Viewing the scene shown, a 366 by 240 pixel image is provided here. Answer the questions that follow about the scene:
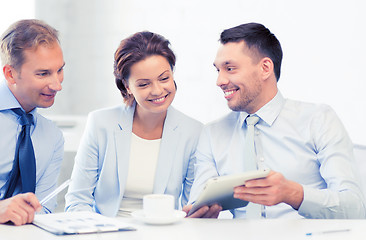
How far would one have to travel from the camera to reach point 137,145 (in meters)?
2.19

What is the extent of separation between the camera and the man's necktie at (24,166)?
183 centimetres

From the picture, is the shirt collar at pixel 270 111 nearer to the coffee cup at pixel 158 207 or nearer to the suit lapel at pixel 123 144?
the suit lapel at pixel 123 144

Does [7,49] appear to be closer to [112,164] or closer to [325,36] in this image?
[112,164]

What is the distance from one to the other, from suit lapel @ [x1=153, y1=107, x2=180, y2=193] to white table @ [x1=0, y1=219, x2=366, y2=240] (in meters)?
0.66

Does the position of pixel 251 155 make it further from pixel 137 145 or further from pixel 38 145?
pixel 38 145

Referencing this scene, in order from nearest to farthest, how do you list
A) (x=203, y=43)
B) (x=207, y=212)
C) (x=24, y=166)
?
1. (x=207, y=212)
2. (x=24, y=166)
3. (x=203, y=43)

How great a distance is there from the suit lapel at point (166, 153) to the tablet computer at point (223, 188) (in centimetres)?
54

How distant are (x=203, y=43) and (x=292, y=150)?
1520mm

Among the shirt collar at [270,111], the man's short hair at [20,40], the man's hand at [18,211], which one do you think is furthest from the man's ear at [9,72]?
the shirt collar at [270,111]

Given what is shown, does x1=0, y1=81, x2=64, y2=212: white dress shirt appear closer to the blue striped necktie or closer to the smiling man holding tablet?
the smiling man holding tablet

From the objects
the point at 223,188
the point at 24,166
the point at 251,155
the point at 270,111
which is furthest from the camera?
the point at 270,111

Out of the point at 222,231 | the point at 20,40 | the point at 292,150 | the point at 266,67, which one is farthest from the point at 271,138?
the point at 20,40

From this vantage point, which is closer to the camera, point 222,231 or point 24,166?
point 222,231

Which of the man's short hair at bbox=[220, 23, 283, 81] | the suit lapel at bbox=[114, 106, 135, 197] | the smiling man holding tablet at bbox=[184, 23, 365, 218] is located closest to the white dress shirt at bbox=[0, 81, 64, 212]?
the suit lapel at bbox=[114, 106, 135, 197]
